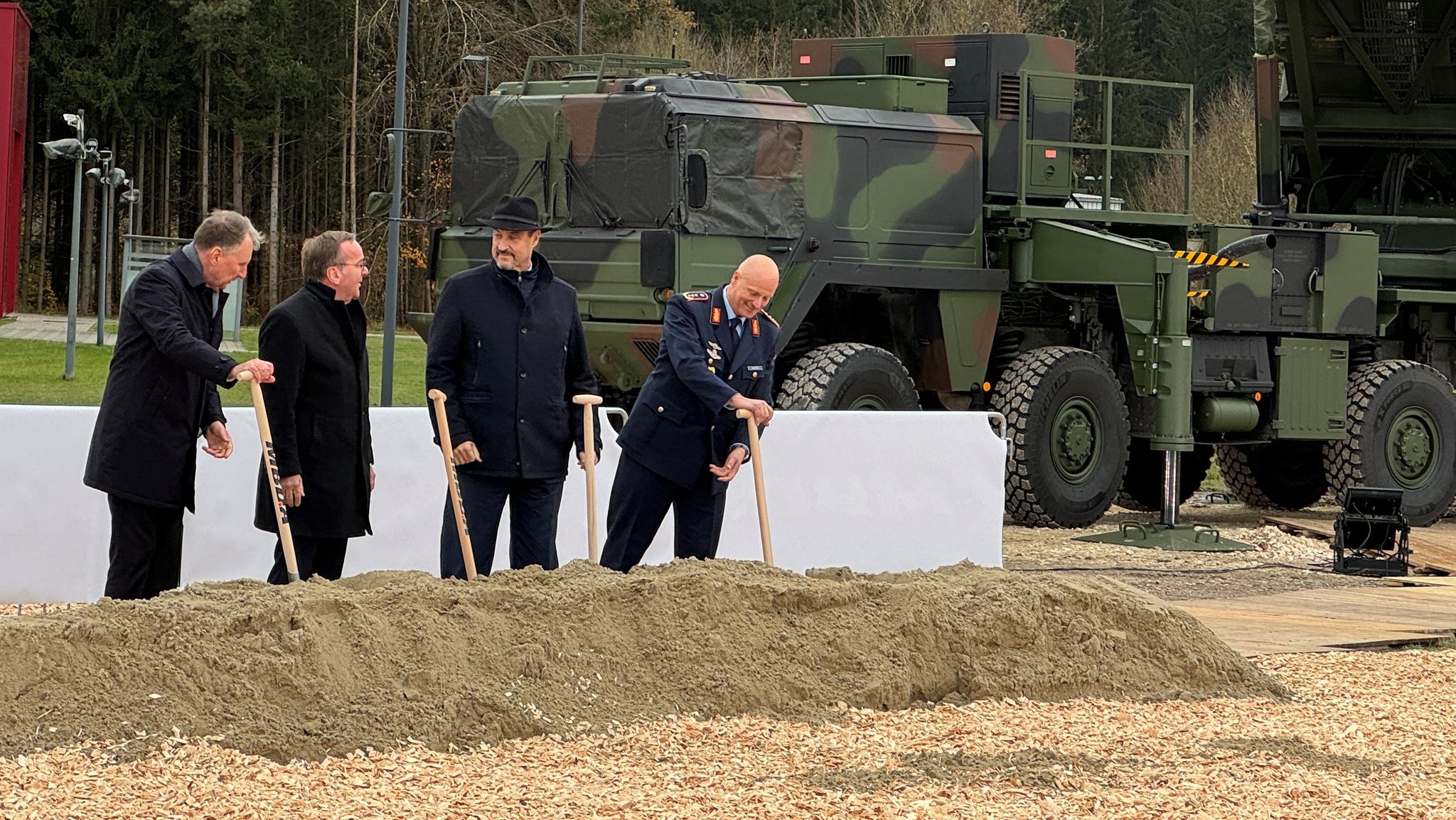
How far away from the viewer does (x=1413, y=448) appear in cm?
1598

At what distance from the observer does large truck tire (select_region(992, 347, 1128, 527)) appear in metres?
14.2

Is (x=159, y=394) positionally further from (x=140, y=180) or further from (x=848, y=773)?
(x=140, y=180)

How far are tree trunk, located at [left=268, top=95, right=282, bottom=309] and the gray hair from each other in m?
37.0

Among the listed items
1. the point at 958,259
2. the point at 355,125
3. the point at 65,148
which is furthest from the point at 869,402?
the point at 355,125

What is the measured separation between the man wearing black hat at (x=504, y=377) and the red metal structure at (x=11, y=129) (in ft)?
99.7

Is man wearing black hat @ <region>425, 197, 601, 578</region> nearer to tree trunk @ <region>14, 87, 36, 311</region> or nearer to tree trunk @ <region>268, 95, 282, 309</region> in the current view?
tree trunk @ <region>268, 95, 282, 309</region>

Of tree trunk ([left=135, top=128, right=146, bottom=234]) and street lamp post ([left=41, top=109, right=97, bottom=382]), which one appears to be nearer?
street lamp post ([left=41, top=109, right=97, bottom=382])

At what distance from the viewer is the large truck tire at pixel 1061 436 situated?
46.4ft

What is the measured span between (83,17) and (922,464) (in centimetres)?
3872

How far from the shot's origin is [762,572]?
7.41 metres

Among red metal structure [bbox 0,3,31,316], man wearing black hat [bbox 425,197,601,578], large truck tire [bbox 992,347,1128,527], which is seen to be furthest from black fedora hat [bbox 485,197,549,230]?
red metal structure [bbox 0,3,31,316]

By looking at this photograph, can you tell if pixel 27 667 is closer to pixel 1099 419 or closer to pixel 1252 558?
pixel 1252 558

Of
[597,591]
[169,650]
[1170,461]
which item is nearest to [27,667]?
[169,650]

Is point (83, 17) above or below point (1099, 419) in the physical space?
above
